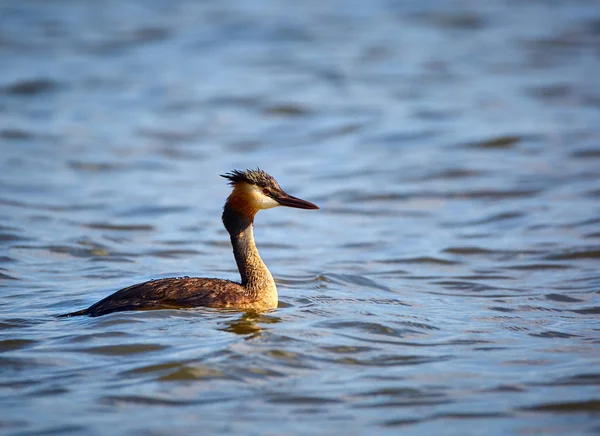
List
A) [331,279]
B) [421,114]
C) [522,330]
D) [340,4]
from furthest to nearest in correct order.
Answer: [340,4]
[421,114]
[331,279]
[522,330]

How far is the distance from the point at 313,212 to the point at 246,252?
512cm

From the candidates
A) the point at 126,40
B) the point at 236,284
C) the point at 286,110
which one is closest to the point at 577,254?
the point at 236,284

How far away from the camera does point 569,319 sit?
8.64 metres

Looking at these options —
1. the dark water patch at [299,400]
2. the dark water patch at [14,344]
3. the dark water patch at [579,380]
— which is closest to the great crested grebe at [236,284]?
the dark water patch at [14,344]

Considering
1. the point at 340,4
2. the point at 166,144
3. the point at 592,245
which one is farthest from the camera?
the point at 340,4

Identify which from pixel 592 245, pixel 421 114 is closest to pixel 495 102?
pixel 421 114

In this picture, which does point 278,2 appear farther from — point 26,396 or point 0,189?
point 26,396

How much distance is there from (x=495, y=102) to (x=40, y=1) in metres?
14.5

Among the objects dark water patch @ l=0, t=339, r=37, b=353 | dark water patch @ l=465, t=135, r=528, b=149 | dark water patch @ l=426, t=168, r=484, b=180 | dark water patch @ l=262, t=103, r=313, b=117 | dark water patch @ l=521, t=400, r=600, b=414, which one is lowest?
dark water patch @ l=521, t=400, r=600, b=414

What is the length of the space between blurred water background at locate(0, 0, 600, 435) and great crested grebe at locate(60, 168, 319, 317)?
0.16 metres

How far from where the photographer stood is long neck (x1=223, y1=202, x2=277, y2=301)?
28.6 ft

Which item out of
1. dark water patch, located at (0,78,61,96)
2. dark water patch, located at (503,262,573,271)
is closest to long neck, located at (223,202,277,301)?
dark water patch, located at (503,262,573,271)

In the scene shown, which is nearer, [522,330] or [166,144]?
[522,330]

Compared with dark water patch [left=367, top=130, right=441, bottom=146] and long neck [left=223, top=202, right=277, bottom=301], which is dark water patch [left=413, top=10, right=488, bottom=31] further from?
long neck [left=223, top=202, right=277, bottom=301]
